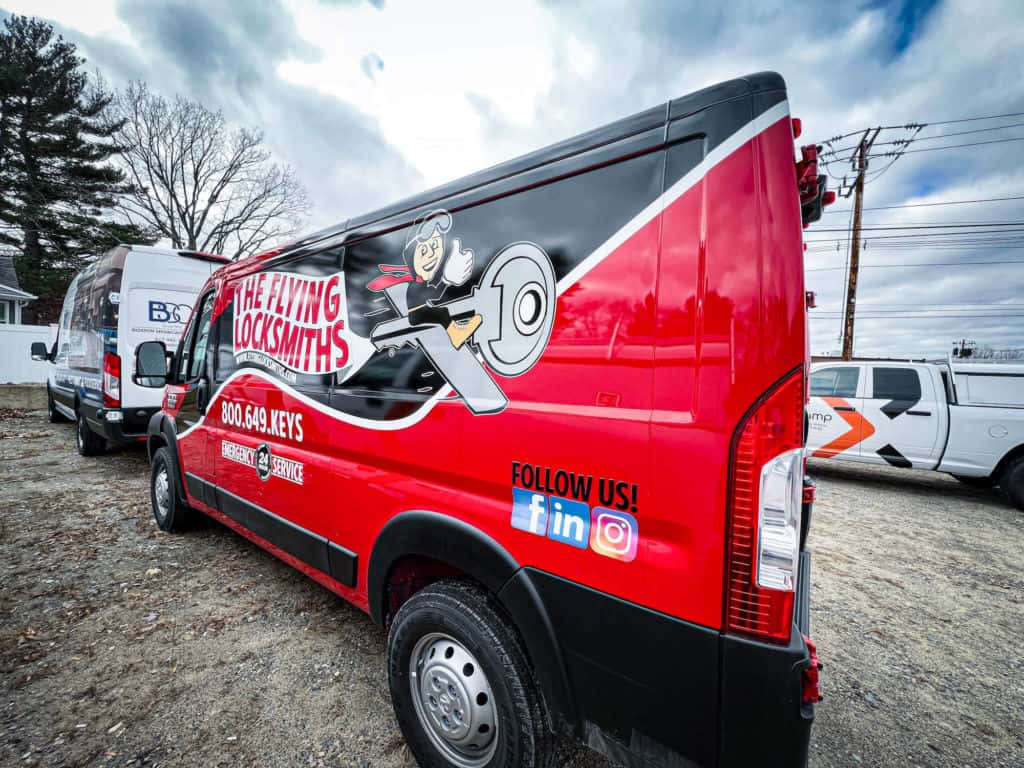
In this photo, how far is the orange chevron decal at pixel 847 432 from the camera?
21.5 ft

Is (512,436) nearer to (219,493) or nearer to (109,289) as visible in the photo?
(219,493)

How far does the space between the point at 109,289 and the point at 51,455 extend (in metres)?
3.13

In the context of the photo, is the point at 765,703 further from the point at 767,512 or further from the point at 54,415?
the point at 54,415

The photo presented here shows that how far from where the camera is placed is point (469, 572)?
1.63 meters

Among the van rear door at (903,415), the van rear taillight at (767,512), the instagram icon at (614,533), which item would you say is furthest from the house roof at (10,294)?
the van rear door at (903,415)

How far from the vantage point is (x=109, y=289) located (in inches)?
240

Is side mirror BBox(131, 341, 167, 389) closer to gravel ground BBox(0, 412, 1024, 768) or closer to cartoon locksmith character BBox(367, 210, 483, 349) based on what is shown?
gravel ground BBox(0, 412, 1024, 768)

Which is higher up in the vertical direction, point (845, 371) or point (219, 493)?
point (845, 371)

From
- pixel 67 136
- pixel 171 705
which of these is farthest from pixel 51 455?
pixel 67 136

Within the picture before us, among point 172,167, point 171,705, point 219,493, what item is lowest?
point 171,705

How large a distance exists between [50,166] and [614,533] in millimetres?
32934

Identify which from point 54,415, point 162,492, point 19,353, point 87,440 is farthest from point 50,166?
point 162,492

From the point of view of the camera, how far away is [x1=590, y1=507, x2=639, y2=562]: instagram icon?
4.18 ft

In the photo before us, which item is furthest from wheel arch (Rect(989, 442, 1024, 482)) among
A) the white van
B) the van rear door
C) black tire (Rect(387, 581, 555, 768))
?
the white van
